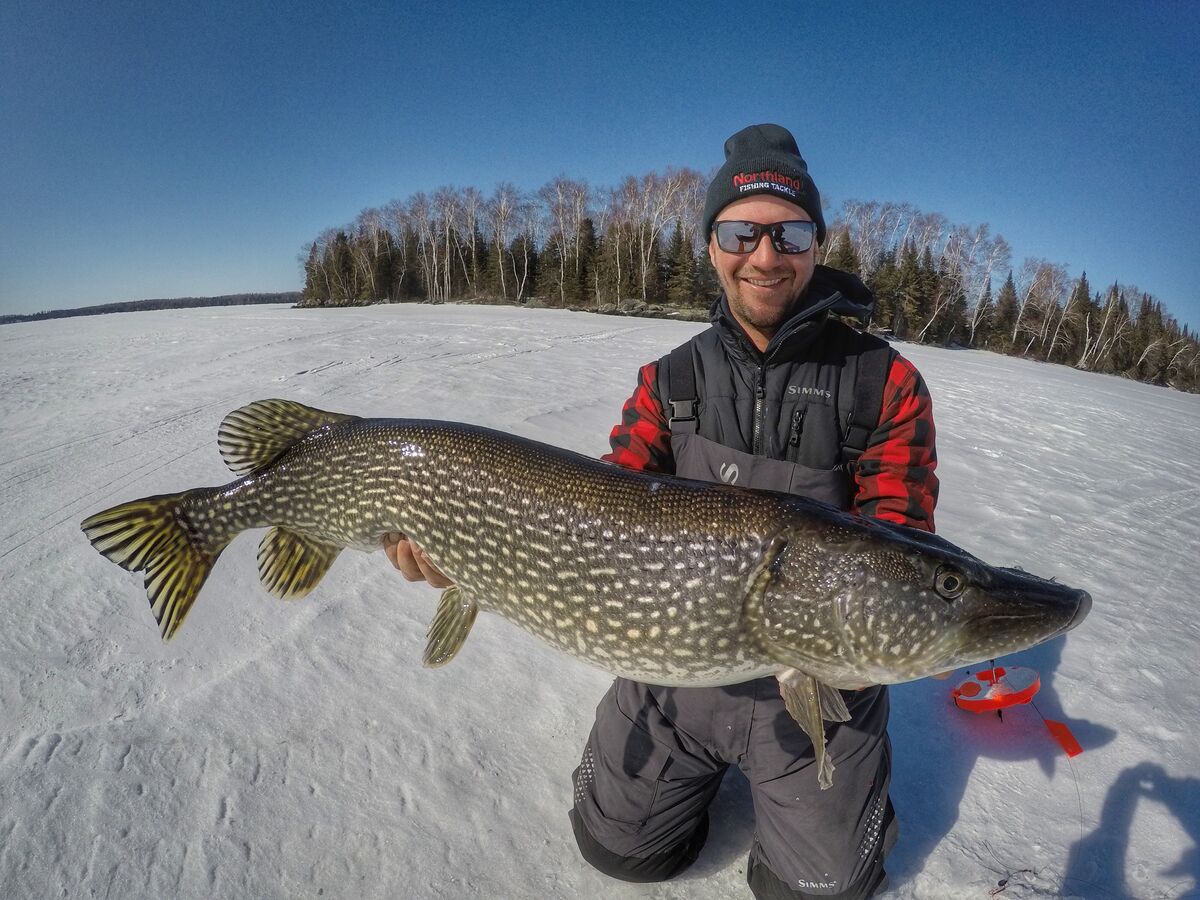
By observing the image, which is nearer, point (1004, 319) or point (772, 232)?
point (772, 232)

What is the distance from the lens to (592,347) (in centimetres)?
1212

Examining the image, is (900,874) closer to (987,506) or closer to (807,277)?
(807,277)

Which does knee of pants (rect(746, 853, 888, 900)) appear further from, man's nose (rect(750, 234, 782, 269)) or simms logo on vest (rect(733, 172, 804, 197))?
simms logo on vest (rect(733, 172, 804, 197))

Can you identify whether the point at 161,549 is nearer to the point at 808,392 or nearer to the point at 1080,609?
the point at 808,392

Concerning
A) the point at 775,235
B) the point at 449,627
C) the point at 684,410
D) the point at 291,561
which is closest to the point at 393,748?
the point at 449,627

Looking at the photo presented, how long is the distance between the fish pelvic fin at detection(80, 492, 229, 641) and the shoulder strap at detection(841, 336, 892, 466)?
101 inches

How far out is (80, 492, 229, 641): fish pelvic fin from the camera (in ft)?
Result: 6.95

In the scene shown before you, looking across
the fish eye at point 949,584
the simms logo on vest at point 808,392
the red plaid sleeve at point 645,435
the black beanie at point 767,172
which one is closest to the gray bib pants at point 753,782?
the simms logo on vest at point 808,392

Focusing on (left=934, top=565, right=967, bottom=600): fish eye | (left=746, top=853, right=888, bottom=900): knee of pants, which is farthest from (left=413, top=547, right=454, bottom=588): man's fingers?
(left=934, top=565, right=967, bottom=600): fish eye

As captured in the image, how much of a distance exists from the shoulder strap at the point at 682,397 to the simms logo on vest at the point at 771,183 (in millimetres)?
756

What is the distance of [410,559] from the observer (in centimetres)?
233

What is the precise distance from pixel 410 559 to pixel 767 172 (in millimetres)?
2184

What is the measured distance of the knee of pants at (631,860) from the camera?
1.84 m

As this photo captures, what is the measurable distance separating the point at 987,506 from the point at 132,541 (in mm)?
5850
